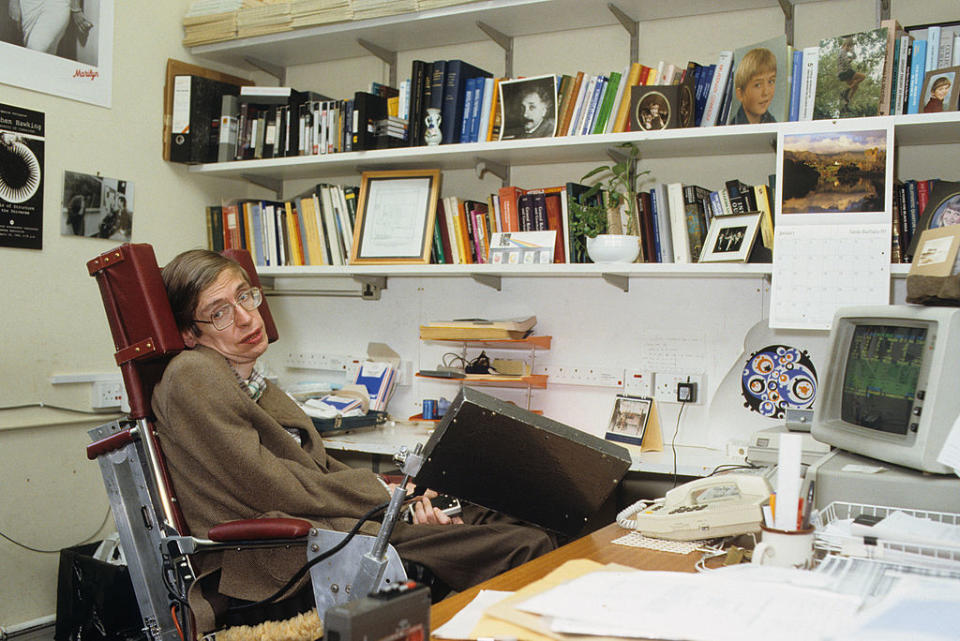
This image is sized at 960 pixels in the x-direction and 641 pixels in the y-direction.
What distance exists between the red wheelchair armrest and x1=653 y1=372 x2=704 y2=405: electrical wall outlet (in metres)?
1.51

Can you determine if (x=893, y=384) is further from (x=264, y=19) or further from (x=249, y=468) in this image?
(x=264, y=19)

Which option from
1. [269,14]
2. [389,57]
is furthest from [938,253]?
[269,14]

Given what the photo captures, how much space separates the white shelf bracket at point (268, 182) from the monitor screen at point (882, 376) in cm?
254

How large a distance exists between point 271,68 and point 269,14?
0.42 m

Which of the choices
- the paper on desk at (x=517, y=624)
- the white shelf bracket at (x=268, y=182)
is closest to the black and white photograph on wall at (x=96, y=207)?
the white shelf bracket at (x=268, y=182)

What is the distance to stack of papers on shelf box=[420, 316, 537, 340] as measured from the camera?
2.70 metres

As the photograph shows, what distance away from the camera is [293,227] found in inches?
125

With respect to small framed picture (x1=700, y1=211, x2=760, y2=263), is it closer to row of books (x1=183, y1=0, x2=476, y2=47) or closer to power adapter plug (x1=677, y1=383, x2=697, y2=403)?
power adapter plug (x1=677, y1=383, x2=697, y2=403)

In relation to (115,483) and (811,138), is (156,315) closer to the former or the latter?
(115,483)

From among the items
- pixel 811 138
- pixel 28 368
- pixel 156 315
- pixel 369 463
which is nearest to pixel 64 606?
pixel 28 368

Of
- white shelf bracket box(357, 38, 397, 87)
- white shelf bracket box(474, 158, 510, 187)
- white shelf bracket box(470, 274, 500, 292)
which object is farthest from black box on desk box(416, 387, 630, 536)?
white shelf bracket box(357, 38, 397, 87)

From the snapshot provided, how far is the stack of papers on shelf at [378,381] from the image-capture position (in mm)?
3066

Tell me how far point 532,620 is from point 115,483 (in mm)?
1127

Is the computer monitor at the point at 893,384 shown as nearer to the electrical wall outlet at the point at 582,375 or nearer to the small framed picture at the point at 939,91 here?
the small framed picture at the point at 939,91
